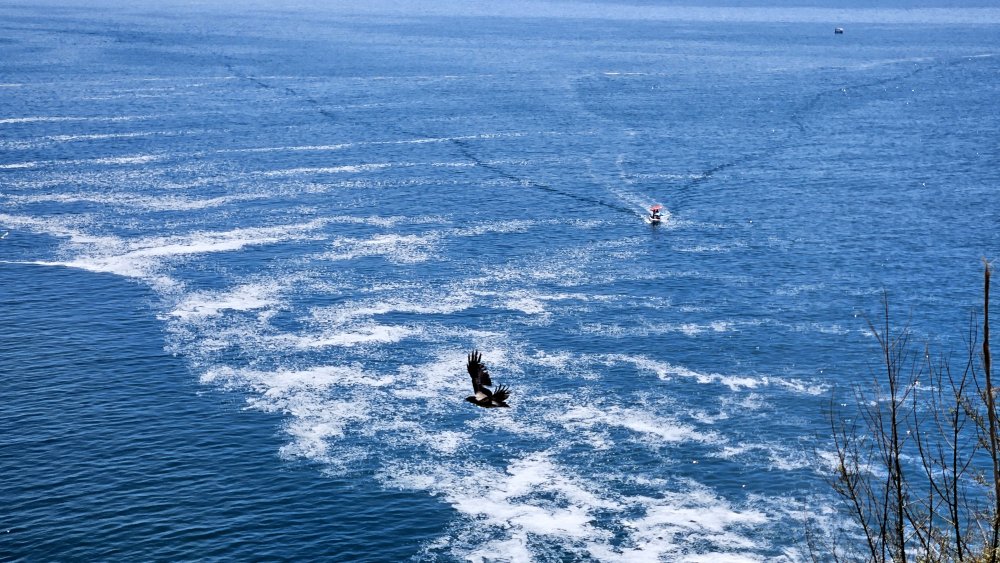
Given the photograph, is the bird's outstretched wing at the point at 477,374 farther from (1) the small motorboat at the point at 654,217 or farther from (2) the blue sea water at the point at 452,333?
(1) the small motorboat at the point at 654,217

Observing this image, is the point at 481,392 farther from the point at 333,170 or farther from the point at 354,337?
the point at 333,170

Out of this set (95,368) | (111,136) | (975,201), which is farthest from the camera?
(111,136)

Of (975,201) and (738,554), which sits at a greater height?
(975,201)

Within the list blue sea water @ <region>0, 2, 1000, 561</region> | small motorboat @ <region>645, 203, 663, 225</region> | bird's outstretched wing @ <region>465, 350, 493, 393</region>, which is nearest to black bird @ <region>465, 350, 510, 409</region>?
bird's outstretched wing @ <region>465, 350, 493, 393</region>

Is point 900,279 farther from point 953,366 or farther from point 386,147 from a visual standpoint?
point 386,147

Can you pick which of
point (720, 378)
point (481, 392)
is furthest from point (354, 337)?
point (481, 392)

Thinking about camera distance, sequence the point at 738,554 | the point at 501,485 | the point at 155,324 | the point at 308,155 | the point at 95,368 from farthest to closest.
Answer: the point at 308,155
the point at 155,324
the point at 95,368
the point at 501,485
the point at 738,554

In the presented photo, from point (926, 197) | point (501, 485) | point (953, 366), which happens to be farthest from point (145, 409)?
point (926, 197)

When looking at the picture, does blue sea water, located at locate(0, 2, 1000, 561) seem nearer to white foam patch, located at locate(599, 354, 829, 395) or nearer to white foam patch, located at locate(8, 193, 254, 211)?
white foam patch, located at locate(599, 354, 829, 395)
